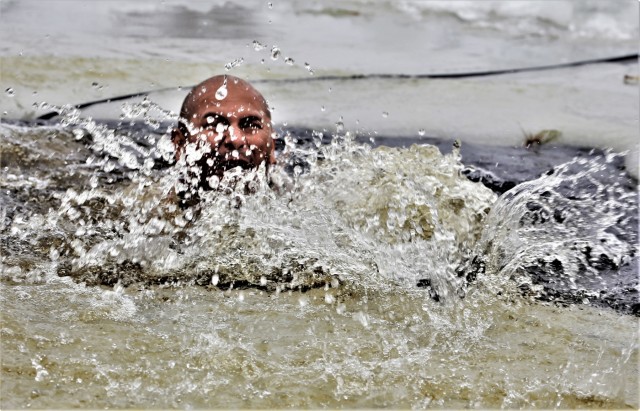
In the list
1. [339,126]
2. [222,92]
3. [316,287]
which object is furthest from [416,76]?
[316,287]

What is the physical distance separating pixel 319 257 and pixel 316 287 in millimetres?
196

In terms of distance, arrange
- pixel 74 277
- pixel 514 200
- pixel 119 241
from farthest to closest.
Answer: pixel 514 200
pixel 119 241
pixel 74 277

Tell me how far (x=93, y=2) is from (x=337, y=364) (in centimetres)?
639

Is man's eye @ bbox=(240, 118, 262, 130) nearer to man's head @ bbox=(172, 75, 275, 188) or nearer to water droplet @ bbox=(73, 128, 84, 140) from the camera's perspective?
man's head @ bbox=(172, 75, 275, 188)

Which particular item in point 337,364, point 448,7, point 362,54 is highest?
point 448,7

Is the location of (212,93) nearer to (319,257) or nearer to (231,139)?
(231,139)

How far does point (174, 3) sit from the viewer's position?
8141 millimetres

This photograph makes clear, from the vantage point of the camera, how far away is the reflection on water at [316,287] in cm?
220

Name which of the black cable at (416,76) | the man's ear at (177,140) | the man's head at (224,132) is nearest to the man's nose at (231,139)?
the man's head at (224,132)

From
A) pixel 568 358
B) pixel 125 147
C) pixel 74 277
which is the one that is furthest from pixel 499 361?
pixel 125 147

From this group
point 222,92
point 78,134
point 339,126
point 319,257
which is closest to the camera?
point 319,257

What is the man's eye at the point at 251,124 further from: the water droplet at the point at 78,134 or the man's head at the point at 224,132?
the water droplet at the point at 78,134

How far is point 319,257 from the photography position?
9.84ft

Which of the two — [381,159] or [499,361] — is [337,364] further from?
[381,159]
